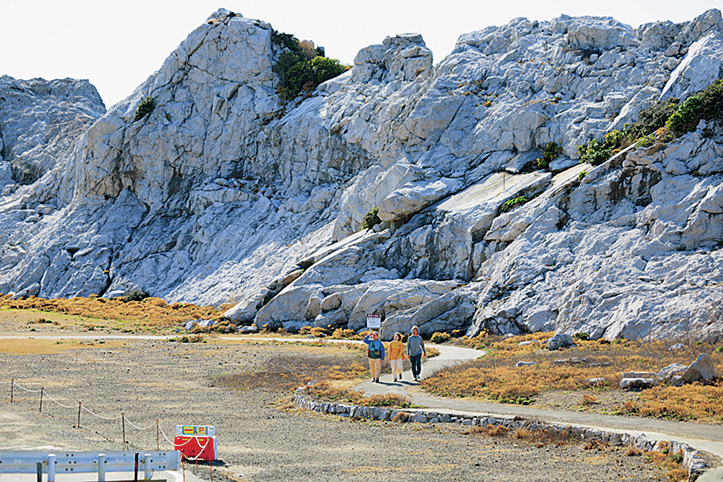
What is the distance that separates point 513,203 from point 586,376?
2089 cm

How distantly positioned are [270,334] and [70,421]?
81.0 feet

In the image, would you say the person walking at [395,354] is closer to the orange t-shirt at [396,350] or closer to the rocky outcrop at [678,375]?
the orange t-shirt at [396,350]

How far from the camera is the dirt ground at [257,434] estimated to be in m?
11.2

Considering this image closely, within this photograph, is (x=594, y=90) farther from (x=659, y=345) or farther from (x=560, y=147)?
(x=659, y=345)

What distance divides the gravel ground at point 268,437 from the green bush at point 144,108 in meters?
47.7

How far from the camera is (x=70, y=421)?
15797mm

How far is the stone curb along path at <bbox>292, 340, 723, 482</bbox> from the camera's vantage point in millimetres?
11023

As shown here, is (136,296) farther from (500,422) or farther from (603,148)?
(500,422)

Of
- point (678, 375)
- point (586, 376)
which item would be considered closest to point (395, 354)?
point (586, 376)

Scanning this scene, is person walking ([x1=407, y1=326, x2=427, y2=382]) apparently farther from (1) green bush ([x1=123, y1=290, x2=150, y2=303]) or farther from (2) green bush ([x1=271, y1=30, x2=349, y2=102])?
(2) green bush ([x1=271, y1=30, x2=349, y2=102])

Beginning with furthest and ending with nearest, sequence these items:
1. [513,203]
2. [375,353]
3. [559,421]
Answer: [513,203] → [375,353] → [559,421]

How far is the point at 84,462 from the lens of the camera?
8.00m

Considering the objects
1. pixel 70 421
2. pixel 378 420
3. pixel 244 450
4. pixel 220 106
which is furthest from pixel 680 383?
pixel 220 106

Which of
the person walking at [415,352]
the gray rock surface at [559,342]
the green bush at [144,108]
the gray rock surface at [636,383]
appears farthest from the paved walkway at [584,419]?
the green bush at [144,108]
